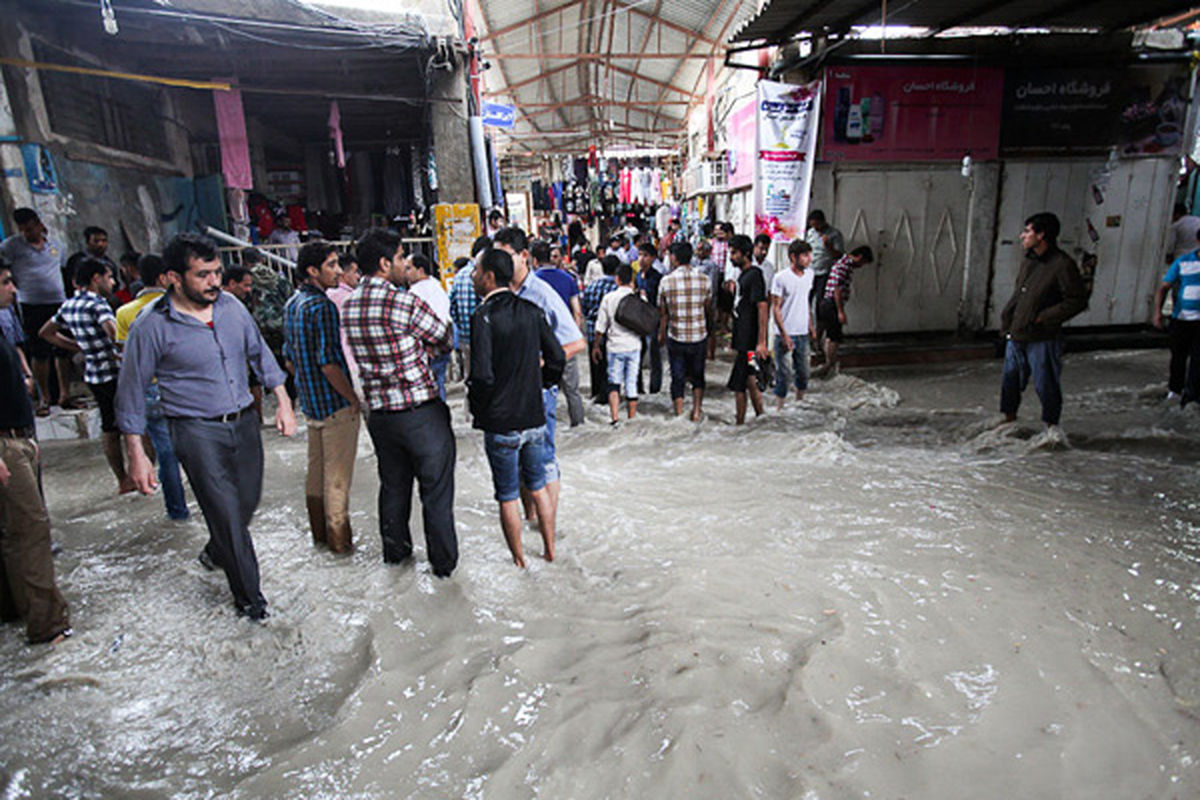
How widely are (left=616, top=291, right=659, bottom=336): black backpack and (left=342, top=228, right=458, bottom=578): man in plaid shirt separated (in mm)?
3274

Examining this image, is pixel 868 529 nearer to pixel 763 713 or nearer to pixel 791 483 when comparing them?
pixel 791 483

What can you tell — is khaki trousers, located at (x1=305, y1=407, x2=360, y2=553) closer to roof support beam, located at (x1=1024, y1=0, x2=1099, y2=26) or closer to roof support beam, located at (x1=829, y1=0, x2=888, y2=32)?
roof support beam, located at (x1=829, y1=0, x2=888, y2=32)

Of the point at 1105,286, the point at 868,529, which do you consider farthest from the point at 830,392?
the point at 1105,286

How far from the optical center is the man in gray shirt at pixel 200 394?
127 inches

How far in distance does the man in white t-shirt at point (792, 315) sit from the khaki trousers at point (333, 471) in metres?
4.70

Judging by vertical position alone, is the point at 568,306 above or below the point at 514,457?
above

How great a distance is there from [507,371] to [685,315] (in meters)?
3.51

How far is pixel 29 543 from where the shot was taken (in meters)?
3.26

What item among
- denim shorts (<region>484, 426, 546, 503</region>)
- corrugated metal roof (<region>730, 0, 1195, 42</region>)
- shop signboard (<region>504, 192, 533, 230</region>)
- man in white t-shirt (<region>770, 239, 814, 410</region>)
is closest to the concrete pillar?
corrugated metal roof (<region>730, 0, 1195, 42</region>)

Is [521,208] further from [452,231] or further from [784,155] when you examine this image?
[784,155]

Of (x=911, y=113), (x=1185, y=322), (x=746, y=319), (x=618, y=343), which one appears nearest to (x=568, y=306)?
(x=618, y=343)

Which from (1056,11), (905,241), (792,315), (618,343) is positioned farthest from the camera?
(905,241)

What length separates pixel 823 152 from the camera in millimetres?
9508

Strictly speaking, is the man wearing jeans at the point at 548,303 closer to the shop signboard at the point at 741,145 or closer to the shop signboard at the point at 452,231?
the shop signboard at the point at 452,231
